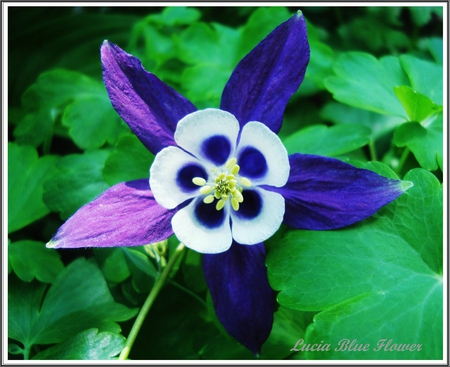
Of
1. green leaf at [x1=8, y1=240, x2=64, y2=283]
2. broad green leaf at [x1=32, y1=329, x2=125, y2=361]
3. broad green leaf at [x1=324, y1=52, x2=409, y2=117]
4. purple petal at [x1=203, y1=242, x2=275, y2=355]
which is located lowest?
broad green leaf at [x1=32, y1=329, x2=125, y2=361]

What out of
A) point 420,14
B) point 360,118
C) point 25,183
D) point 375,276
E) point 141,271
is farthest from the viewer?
point 420,14

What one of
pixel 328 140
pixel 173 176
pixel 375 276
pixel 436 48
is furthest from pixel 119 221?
pixel 436 48

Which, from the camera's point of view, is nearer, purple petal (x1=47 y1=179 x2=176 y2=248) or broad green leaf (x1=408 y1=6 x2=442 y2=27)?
purple petal (x1=47 y1=179 x2=176 y2=248)

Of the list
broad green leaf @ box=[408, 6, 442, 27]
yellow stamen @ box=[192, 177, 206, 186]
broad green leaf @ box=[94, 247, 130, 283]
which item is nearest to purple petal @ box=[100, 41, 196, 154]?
yellow stamen @ box=[192, 177, 206, 186]

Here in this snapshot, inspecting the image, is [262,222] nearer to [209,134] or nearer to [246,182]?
[246,182]

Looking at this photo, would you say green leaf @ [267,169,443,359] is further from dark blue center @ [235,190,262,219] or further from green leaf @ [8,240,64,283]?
green leaf @ [8,240,64,283]

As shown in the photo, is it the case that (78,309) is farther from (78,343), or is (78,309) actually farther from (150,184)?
(150,184)

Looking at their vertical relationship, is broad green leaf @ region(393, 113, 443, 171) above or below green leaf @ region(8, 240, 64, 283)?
above

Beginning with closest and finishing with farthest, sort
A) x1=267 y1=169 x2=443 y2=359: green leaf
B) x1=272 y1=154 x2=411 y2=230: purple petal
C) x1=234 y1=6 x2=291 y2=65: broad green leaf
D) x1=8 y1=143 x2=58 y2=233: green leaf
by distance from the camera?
x1=267 y1=169 x2=443 y2=359: green leaf < x1=272 y1=154 x2=411 y2=230: purple petal < x1=8 y1=143 x2=58 y2=233: green leaf < x1=234 y1=6 x2=291 y2=65: broad green leaf
